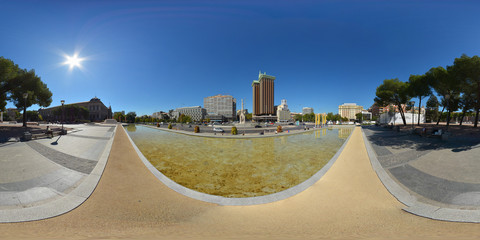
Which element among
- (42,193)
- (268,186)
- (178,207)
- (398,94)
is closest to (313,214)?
(268,186)

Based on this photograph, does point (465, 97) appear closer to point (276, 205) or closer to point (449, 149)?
point (449, 149)

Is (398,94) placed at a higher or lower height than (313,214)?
higher

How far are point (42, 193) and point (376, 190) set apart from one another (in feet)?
33.5

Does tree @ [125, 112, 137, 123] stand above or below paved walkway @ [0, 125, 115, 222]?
above

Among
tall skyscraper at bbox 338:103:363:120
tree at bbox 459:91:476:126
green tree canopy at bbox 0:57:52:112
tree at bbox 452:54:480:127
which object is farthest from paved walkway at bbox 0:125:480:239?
tall skyscraper at bbox 338:103:363:120

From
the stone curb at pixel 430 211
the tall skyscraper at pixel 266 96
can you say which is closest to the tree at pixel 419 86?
the stone curb at pixel 430 211

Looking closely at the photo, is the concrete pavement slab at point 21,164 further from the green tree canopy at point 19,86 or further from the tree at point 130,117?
the tree at point 130,117

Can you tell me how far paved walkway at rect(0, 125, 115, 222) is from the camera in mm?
3971

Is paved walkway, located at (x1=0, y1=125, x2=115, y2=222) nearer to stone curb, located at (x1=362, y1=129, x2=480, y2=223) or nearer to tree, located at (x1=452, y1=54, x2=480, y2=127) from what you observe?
stone curb, located at (x1=362, y1=129, x2=480, y2=223)

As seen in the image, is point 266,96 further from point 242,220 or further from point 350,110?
point 242,220

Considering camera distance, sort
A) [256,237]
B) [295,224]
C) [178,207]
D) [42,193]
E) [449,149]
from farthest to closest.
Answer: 1. [449,149]
2. [42,193]
3. [178,207]
4. [295,224]
5. [256,237]

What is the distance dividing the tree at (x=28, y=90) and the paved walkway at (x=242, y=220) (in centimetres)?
2319

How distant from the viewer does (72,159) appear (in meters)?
7.87

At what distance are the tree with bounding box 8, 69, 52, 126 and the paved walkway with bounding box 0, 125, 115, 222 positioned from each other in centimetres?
1663
